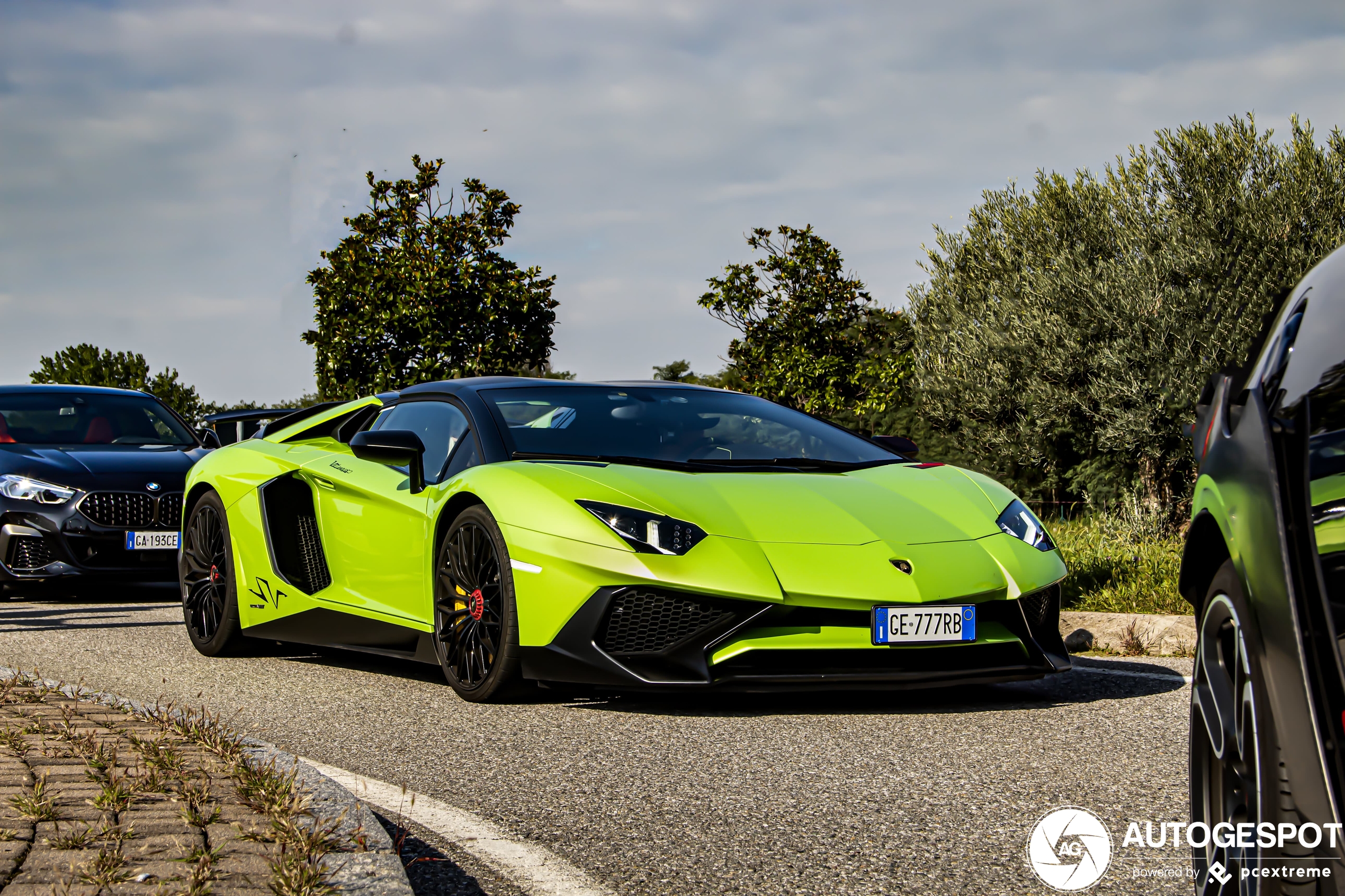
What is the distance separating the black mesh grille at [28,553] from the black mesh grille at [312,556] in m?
4.43

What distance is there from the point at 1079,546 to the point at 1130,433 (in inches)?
494

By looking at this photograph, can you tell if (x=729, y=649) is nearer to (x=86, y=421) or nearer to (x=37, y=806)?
(x=37, y=806)

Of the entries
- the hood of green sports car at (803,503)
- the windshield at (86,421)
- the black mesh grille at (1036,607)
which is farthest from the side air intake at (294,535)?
the windshield at (86,421)

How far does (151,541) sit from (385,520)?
504cm

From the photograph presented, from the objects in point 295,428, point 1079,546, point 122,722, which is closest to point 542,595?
point 122,722

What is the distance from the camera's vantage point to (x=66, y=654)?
7.45m

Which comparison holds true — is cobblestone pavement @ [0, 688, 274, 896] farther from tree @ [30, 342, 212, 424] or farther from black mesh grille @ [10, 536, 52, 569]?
tree @ [30, 342, 212, 424]

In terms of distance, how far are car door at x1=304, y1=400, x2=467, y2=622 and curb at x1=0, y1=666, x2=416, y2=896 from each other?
6.19 ft

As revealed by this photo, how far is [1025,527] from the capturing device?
5801 millimetres

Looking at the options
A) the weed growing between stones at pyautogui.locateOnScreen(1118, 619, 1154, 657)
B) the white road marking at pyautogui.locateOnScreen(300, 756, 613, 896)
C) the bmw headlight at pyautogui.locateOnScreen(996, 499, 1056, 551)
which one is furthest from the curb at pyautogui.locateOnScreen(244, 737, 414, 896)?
the weed growing between stones at pyautogui.locateOnScreen(1118, 619, 1154, 657)

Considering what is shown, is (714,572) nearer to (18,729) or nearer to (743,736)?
(743,736)

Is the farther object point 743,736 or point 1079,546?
point 1079,546

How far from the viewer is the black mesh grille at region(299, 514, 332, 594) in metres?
6.75

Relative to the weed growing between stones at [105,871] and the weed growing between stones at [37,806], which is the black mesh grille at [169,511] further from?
the weed growing between stones at [105,871]
